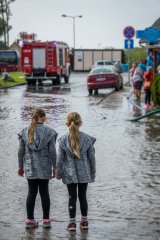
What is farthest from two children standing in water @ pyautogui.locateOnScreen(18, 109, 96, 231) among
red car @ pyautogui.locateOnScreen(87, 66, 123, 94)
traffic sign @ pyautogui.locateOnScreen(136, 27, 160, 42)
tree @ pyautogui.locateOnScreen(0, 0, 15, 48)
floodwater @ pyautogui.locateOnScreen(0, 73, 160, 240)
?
tree @ pyautogui.locateOnScreen(0, 0, 15, 48)

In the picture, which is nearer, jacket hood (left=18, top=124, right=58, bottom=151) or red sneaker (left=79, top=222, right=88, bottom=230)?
red sneaker (left=79, top=222, right=88, bottom=230)

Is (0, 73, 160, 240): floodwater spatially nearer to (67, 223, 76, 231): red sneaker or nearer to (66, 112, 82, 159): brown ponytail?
(67, 223, 76, 231): red sneaker

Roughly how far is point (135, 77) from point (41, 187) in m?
23.2

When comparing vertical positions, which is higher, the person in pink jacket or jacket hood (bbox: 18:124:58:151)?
jacket hood (bbox: 18:124:58:151)

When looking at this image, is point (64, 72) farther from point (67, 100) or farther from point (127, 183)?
point (127, 183)

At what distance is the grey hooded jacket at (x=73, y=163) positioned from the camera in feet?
29.3

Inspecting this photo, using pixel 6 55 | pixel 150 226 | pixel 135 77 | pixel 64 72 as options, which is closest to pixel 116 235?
pixel 150 226

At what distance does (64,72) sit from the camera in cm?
5472

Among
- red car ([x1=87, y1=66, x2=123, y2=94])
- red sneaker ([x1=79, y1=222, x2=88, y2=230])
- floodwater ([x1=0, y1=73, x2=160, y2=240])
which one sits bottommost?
red car ([x1=87, y1=66, x2=123, y2=94])

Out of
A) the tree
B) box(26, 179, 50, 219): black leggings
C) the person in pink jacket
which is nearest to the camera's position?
box(26, 179, 50, 219): black leggings

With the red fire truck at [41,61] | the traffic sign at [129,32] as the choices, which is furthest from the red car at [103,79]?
the red fire truck at [41,61]

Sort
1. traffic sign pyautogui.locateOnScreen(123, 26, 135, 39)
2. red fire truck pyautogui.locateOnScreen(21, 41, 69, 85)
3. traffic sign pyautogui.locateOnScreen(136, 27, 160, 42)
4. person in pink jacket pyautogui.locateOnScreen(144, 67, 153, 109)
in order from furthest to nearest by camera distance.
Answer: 1. red fire truck pyautogui.locateOnScreen(21, 41, 69, 85)
2. traffic sign pyautogui.locateOnScreen(123, 26, 135, 39)
3. traffic sign pyautogui.locateOnScreen(136, 27, 160, 42)
4. person in pink jacket pyautogui.locateOnScreen(144, 67, 153, 109)

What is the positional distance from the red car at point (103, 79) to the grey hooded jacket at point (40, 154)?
29621 millimetres

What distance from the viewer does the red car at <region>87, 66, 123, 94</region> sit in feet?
128
